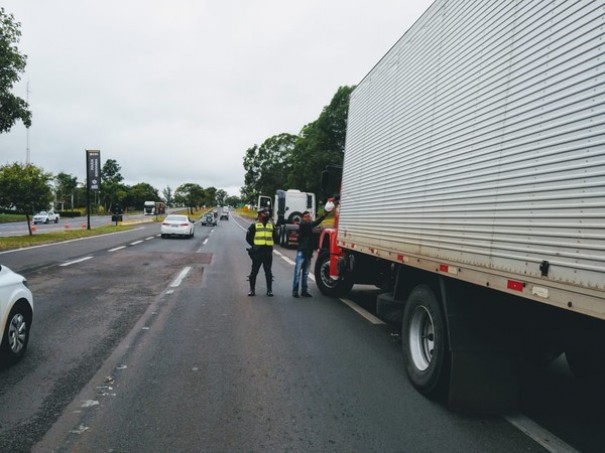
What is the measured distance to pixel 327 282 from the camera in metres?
9.61

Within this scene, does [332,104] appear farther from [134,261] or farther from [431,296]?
[431,296]


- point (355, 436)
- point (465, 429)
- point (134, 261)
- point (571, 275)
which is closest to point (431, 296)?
point (465, 429)

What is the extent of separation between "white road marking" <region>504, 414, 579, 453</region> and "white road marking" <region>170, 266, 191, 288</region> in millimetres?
8094

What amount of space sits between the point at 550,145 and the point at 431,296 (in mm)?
1872

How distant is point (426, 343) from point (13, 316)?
4234 mm

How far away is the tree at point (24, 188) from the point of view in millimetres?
22281

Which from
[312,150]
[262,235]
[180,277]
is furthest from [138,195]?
[262,235]

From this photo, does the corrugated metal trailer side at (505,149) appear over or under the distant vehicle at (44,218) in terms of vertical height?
over

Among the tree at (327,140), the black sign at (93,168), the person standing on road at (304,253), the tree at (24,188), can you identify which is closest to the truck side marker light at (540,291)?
the person standing on road at (304,253)

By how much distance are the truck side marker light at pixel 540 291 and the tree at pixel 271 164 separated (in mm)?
64275

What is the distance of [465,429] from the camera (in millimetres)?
3508

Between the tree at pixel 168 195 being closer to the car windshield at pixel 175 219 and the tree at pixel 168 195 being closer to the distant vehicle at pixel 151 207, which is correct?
the distant vehicle at pixel 151 207

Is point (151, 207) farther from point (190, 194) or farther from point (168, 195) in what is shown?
point (168, 195)

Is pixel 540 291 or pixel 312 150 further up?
pixel 312 150
